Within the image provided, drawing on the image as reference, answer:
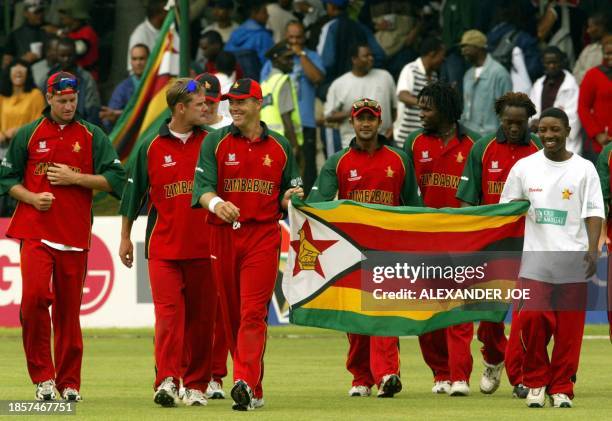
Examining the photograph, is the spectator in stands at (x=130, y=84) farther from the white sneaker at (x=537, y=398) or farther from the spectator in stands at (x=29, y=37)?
the white sneaker at (x=537, y=398)

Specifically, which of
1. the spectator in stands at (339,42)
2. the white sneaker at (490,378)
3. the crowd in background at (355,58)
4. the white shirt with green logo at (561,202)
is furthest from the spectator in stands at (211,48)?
the white shirt with green logo at (561,202)

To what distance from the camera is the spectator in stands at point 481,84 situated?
22.8m

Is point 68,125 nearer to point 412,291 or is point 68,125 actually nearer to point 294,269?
point 294,269

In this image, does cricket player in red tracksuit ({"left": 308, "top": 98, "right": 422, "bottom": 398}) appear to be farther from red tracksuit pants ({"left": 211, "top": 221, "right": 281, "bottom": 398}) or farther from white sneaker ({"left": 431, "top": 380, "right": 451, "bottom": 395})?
red tracksuit pants ({"left": 211, "top": 221, "right": 281, "bottom": 398})

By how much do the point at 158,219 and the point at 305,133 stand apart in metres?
10.1

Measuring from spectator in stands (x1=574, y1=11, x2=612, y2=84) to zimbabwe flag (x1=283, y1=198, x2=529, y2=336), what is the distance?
952 cm

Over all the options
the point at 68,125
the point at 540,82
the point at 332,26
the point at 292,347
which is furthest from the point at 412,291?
the point at 332,26

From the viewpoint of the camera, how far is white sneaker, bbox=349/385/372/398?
1462cm

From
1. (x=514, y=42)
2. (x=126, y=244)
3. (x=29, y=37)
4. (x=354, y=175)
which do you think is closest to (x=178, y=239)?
(x=126, y=244)

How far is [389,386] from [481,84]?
9185 mm

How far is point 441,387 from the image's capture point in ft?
48.8

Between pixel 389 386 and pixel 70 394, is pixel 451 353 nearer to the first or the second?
pixel 389 386

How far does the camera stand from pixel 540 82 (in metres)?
22.7

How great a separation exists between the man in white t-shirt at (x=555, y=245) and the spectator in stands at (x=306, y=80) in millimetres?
10424
